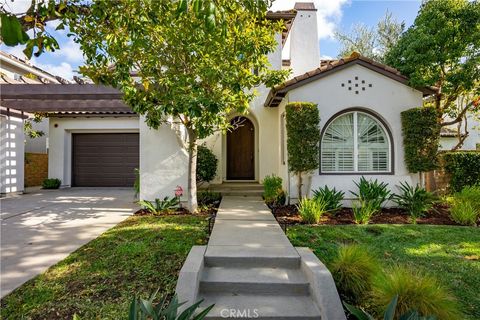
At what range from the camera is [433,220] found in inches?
303

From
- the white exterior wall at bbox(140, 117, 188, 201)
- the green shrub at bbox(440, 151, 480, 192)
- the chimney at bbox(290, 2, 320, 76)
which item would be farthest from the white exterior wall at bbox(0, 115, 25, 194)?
the green shrub at bbox(440, 151, 480, 192)

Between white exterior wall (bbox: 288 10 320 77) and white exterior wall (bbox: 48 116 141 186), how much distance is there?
9501 millimetres

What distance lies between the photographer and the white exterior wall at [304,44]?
14172mm

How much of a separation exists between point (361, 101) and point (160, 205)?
720 centimetres

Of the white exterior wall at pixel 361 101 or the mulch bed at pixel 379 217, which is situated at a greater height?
the white exterior wall at pixel 361 101

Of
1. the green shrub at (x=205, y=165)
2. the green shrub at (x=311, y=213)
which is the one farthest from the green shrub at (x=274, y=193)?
the green shrub at (x=205, y=165)

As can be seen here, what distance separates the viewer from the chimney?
46.5 feet

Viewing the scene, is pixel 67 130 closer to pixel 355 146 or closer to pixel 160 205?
pixel 160 205

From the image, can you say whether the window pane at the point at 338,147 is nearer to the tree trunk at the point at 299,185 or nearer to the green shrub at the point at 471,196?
the tree trunk at the point at 299,185

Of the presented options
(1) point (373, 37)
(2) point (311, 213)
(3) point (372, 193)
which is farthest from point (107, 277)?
(1) point (373, 37)

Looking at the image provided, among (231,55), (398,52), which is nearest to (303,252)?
(231,55)

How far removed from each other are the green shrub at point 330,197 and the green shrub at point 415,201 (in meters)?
1.79

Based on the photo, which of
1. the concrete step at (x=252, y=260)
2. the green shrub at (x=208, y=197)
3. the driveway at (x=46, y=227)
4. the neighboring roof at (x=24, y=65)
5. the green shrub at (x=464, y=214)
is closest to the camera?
the concrete step at (x=252, y=260)

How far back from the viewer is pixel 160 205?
886 cm
